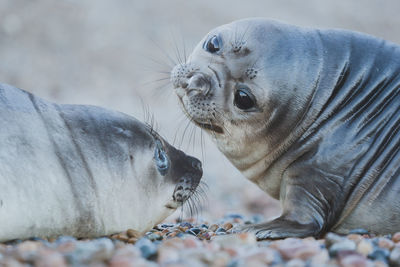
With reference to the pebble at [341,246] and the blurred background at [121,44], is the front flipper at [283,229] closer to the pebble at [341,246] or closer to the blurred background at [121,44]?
the pebble at [341,246]

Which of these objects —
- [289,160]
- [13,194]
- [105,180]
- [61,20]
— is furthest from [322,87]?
[61,20]

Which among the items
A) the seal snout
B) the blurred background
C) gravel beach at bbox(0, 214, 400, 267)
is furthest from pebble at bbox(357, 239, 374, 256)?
the blurred background

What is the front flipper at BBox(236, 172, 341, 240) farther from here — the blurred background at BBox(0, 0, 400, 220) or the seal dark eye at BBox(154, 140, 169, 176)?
the blurred background at BBox(0, 0, 400, 220)

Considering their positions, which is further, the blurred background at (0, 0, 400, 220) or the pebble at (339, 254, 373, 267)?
the blurred background at (0, 0, 400, 220)

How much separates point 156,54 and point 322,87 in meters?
10.2

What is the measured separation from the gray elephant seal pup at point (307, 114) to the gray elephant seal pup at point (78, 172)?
0.58 meters

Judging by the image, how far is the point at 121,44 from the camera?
1405cm

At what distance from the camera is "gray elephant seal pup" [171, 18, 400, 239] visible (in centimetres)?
364

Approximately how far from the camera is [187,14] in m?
15.6

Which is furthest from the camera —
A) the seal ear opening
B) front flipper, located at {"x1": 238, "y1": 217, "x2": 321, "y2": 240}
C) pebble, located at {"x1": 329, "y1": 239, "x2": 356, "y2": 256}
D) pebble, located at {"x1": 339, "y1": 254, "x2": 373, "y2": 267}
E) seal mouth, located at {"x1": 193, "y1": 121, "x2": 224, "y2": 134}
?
seal mouth, located at {"x1": 193, "y1": 121, "x2": 224, "y2": 134}

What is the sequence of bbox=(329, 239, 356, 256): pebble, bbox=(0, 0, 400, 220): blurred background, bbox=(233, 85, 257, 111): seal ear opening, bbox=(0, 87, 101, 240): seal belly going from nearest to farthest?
bbox=(329, 239, 356, 256): pebble, bbox=(0, 87, 101, 240): seal belly, bbox=(233, 85, 257, 111): seal ear opening, bbox=(0, 0, 400, 220): blurred background

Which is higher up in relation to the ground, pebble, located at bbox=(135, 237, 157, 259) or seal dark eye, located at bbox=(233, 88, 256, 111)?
seal dark eye, located at bbox=(233, 88, 256, 111)

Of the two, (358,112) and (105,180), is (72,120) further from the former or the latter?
(358,112)

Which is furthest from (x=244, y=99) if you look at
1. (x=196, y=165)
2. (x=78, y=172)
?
(x=78, y=172)
